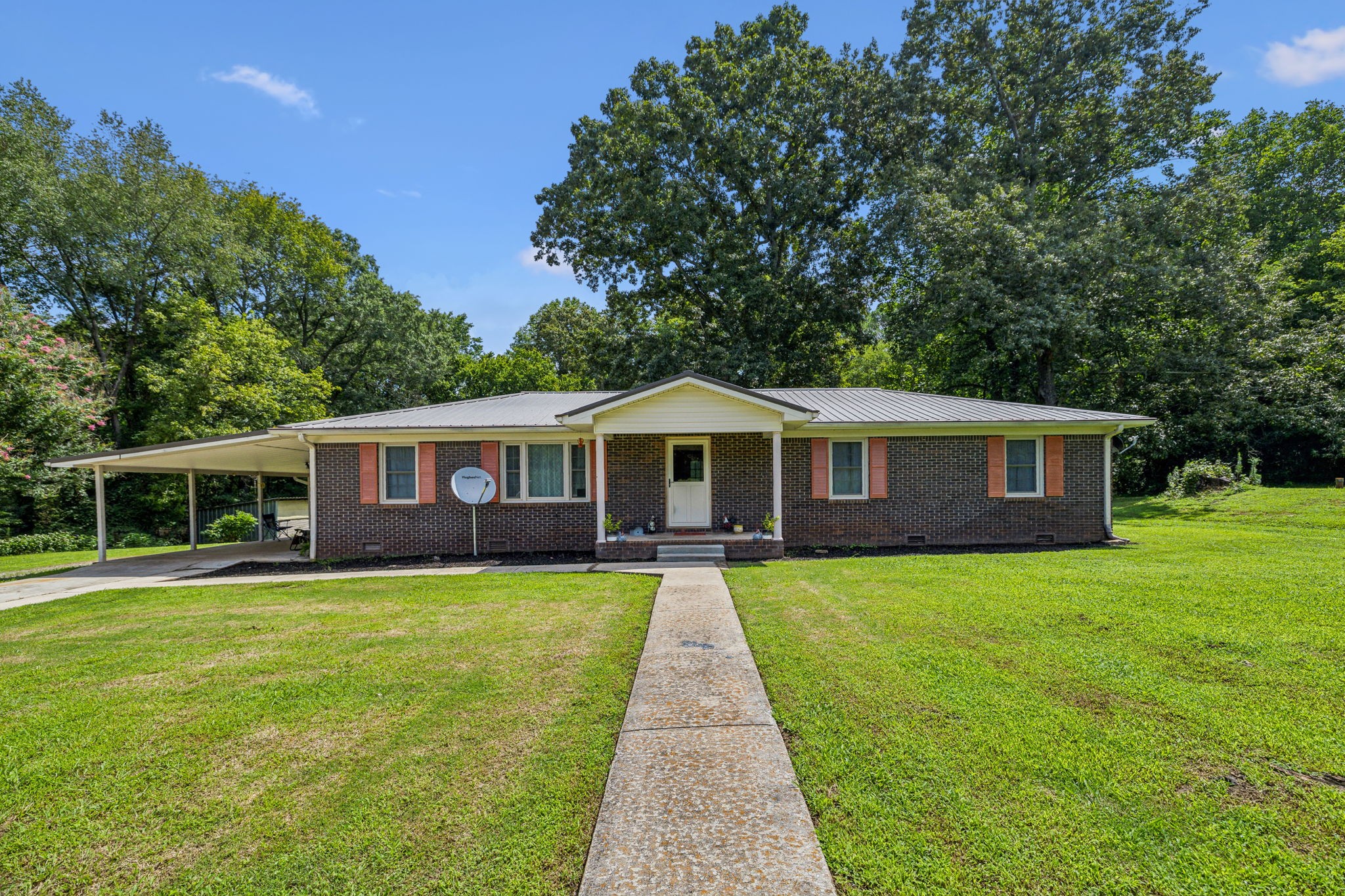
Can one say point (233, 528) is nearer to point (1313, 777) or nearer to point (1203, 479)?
point (1313, 777)

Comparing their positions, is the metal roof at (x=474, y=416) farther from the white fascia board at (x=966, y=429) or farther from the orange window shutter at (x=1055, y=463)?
the orange window shutter at (x=1055, y=463)

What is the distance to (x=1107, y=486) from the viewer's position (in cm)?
1209

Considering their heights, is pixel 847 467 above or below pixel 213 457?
below

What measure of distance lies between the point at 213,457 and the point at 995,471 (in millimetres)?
17479

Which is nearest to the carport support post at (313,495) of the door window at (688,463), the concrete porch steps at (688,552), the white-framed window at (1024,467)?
the concrete porch steps at (688,552)

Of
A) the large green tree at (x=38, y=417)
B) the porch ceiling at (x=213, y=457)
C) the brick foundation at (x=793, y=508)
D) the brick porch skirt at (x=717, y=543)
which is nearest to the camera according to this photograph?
the brick porch skirt at (x=717, y=543)

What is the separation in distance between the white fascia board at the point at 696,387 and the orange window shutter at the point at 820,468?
4.85 ft

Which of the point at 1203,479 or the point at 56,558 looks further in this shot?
the point at 1203,479

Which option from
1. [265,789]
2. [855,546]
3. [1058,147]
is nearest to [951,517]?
[855,546]

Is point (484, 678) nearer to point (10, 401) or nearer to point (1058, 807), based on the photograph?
point (1058, 807)

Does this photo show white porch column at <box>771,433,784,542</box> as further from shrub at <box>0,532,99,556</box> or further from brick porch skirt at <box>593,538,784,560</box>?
shrub at <box>0,532,99,556</box>

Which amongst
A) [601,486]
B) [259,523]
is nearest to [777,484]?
[601,486]

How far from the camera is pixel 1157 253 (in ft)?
64.6

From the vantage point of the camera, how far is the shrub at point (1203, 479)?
18.3 metres
